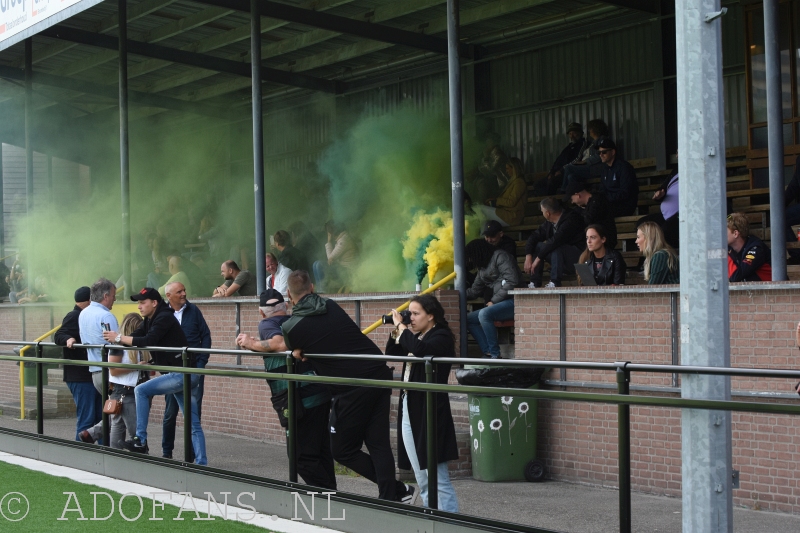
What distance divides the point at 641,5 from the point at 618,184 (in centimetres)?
440

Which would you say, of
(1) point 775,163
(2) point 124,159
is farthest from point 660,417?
(2) point 124,159

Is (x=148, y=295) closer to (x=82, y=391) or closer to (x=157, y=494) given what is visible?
(x=82, y=391)

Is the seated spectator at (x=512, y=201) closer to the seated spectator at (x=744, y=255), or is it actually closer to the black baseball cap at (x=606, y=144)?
the black baseball cap at (x=606, y=144)

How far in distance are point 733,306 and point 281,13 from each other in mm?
9025

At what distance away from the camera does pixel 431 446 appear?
6.75 metres

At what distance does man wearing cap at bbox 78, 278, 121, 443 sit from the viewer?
1069 centimetres

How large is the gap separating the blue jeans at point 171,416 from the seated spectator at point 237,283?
559 cm

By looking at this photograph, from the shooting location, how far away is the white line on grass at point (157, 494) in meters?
7.62

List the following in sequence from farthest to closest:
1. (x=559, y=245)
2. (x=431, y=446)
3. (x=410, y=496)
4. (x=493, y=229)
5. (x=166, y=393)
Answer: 1. (x=493, y=229)
2. (x=559, y=245)
3. (x=166, y=393)
4. (x=410, y=496)
5. (x=431, y=446)

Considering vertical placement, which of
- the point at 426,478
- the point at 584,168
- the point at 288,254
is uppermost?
the point at 584,168

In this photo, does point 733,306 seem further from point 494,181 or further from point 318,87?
point 318,87

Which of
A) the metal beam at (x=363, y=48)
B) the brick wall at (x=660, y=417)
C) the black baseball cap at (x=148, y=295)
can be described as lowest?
the brick wall at (x=660, y=417)

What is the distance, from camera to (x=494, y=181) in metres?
16.6

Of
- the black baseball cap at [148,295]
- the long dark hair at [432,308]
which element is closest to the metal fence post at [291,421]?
the long dark hair at [432,308]
